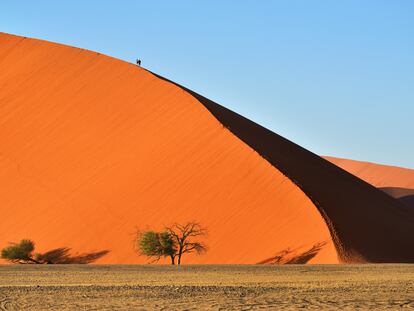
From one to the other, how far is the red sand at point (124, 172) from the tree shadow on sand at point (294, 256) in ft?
0.92

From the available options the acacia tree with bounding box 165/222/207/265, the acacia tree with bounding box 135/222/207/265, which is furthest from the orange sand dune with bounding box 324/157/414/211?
the acacia tree with bounding box 135/222/207/265

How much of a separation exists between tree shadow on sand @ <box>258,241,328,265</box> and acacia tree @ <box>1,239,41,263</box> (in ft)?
30.5

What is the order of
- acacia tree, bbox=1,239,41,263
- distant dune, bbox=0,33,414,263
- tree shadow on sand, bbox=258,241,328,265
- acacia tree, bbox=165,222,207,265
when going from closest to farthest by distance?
tree shadow on sand, bbox=258,241,328,265, acacia tree, bbox=165,222,207,265, acacia tree, bbox=1,239,41,263, distant dune, bbox=0,33,414,263

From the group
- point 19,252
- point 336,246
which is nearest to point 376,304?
point 336,246

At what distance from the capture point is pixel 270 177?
3844cm

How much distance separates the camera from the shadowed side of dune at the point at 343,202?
35438 millimetres

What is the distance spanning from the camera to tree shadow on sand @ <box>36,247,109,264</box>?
115ft

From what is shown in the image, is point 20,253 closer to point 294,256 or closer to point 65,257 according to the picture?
point 65,257

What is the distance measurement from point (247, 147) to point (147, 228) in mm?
6865

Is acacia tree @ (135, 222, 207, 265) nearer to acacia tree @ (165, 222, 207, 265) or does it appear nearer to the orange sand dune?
acacia tree @ (165, 222, 207, 265)

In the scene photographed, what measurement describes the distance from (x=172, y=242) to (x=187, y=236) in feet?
5.24

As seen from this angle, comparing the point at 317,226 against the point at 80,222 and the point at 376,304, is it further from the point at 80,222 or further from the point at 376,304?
the point at 376,304

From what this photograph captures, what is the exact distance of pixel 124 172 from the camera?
41.0 meters

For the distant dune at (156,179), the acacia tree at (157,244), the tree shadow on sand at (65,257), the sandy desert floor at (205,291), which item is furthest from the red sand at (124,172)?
the sandy desert floor at (205,291)
